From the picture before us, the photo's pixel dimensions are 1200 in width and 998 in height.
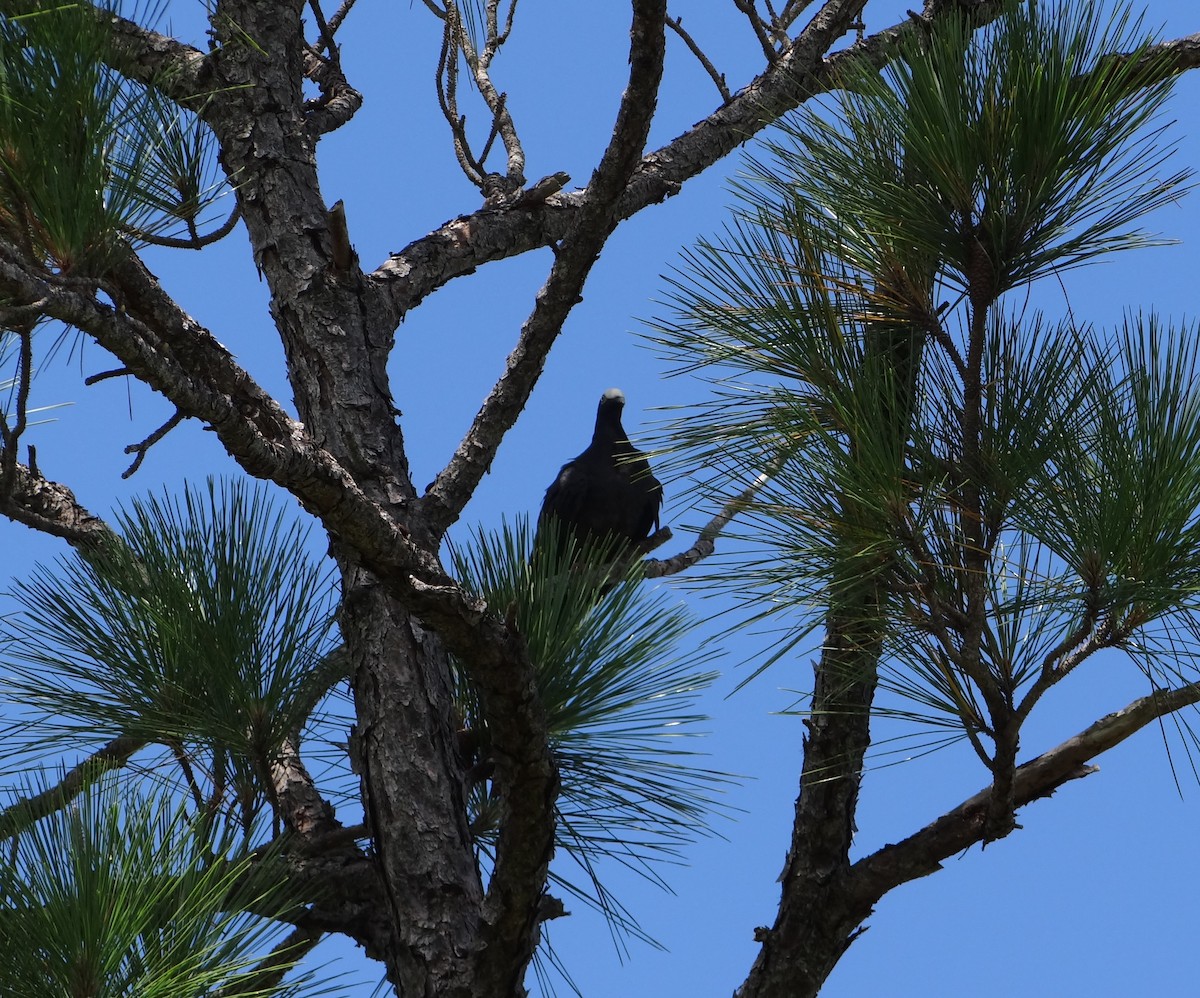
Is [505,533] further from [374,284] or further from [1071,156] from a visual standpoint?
[1071,156]

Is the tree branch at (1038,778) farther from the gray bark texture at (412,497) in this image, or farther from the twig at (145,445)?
the twig at (145,445)

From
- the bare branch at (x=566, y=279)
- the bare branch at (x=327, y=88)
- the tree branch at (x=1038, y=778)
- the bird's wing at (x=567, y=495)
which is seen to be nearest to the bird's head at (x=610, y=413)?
the bird's wing at (x=567, y=495)

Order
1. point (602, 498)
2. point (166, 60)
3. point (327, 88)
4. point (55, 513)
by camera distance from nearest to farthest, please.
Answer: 1. point (55, 513)
2. point (166, 60)
3. point (327, 88)
4. point (602, 498)

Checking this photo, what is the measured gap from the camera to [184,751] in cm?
207

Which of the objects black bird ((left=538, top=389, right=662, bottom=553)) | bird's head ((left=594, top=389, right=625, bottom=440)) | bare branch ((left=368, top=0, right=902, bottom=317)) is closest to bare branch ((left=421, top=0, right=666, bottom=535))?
bare branch ((left=368, top=0, right=902, bottom=317))

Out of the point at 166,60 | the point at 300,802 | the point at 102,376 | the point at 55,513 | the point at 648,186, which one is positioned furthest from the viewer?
the point at 648,186

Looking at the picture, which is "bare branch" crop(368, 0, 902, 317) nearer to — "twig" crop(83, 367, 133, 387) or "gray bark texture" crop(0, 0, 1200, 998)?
"gray bark texture" crop(0, 0, 1200, 998)

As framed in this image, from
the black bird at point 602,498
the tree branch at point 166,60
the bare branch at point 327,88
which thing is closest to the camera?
the tree branch at point 166,60

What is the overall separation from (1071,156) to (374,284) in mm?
1223

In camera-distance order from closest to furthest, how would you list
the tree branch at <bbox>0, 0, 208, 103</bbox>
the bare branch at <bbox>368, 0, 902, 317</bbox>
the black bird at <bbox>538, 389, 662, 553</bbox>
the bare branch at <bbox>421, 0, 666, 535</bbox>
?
the bare branch at <bbox>421, 0, 666, 535</bbox>
the tree branch at <bbox>0, 0, 208, 103</bbox>
the bare branch at <bbox>368, 0, 902, 317</bbox>
the black bird at <bbox>538, 389, 662, 553</bbox>

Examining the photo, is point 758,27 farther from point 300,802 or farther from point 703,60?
point 300,802

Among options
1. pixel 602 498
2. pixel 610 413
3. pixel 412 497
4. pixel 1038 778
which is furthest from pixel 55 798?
pixel 610 413

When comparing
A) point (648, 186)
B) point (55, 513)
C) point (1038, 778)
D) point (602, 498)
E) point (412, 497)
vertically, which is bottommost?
point (1038, 778)

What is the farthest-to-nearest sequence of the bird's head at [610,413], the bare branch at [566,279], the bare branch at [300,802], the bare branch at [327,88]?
1. the bird's head at [610,413]
2. the bare branch at [327,88]
3. the bare branch at [300,802]
4. the bare branch at [566,279]
